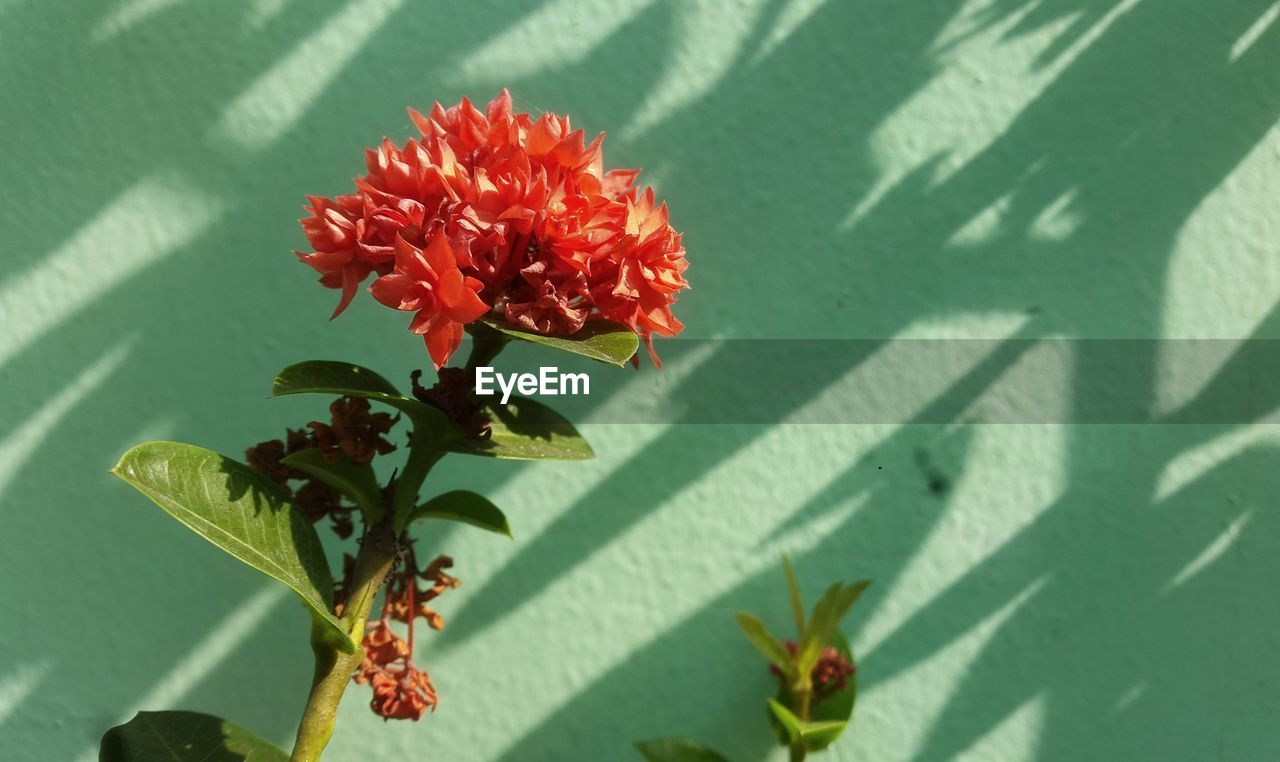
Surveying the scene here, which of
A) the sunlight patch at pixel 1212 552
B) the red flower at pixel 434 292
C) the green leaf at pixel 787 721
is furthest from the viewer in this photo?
the sunlight patch at pixel 1212 552

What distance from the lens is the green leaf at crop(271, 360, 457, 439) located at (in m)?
0.96

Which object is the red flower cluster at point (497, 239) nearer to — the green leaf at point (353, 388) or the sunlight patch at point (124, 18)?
the green leaf at point (353, 388)

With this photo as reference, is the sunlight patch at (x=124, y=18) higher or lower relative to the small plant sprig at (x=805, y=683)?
higher

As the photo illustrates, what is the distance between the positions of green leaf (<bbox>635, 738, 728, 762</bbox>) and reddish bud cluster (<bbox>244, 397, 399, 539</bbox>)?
0.51 metres

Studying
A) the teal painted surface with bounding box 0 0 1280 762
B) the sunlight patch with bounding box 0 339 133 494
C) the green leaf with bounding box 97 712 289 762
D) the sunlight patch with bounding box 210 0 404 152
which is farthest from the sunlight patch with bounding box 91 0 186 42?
the green leaf with bounding box 97 712 289 762

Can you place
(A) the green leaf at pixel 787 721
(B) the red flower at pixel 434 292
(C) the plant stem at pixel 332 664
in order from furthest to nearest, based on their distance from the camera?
(A) the green leaf at pixel 787 721
(C) the plant stem at pixel 332 664
(B) the red flower at pixel 434 292

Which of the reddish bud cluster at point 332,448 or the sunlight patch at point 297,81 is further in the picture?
the sunlight patch at point 297,81

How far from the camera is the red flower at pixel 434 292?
35.3 inches

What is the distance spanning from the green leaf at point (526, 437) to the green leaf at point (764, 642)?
392mm

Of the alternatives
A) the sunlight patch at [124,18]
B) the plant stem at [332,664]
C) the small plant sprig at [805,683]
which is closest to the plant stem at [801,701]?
the small plant sprig at [805,683]

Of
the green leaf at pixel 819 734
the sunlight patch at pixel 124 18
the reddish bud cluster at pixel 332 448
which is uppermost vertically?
the sunlight patch at pixel 124 18

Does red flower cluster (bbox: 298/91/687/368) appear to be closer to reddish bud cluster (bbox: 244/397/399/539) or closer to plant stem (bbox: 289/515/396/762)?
reddish bud cluster (bbox: 244/397/399/539)

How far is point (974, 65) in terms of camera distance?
144 centimetres

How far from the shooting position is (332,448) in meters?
1.04
